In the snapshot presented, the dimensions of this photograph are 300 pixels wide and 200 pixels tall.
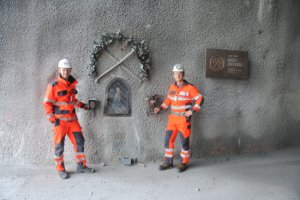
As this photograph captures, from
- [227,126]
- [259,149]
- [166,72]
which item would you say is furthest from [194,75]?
[259,149]

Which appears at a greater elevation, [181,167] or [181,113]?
[181,113]

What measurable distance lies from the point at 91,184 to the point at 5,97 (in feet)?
7.68

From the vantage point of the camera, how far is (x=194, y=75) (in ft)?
17.6

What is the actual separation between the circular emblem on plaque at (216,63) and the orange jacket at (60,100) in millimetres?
2735

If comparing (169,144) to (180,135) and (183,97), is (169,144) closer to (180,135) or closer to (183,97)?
(180,135)

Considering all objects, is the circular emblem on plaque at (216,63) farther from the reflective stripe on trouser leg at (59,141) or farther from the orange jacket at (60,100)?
the reflective stripe on trouser leg at (59,141)

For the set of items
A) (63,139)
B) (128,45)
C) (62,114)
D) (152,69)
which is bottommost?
(63,139)

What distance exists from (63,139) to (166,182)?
1.88 meters

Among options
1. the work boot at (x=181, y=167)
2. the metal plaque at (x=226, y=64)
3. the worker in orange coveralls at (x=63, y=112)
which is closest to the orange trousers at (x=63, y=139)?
the worker in orange coveralls at (x=63, y=112)

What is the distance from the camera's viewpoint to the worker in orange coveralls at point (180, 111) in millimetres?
4746

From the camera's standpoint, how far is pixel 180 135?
4.89 m

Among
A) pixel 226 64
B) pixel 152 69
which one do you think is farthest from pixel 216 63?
pixel 152 69

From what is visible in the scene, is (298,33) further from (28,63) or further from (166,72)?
(28,63)

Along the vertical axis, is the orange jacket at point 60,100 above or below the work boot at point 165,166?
above
